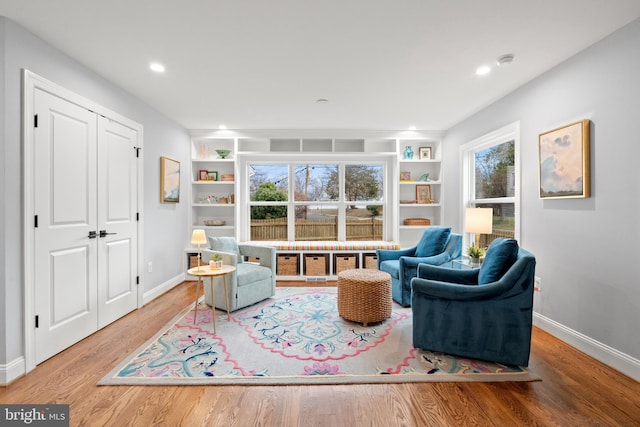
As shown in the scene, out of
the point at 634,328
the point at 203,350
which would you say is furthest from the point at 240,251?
the point at 634,328

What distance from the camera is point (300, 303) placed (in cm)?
366

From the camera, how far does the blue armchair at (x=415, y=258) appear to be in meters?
3.48

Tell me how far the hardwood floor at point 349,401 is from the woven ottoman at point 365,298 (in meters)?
0.95

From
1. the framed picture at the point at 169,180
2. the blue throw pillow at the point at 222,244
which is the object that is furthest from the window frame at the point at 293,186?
the blue throw pillow at the point at 222,244

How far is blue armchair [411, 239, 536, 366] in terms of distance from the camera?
2.15 m

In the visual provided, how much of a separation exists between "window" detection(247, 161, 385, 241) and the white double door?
2.23 meters

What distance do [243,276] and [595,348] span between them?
10.2 ft

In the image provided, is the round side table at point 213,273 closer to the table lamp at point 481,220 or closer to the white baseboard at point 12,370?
the white baseboard at point 12,370

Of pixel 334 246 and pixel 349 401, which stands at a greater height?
pixel 334 246

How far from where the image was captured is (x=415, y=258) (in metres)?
3.53

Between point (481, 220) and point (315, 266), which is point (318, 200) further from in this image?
point (481, 220)

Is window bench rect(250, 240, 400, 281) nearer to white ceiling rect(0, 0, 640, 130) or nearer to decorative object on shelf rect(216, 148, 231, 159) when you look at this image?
decorative object on shelf rect(216, 148, 231, 159)

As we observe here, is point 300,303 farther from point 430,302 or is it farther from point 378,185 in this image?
point 378,185

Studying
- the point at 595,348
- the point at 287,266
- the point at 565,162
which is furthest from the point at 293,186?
the point at 595,348
